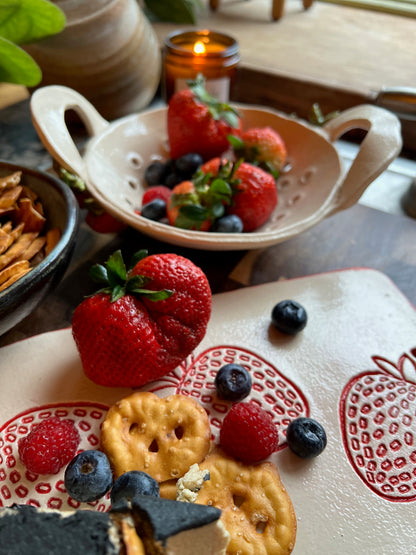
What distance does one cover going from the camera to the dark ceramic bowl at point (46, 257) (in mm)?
604

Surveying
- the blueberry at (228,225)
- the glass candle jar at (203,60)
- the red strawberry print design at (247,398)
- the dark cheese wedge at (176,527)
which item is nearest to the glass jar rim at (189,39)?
the glass candle jar at (203,60)

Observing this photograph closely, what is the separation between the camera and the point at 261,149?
97cm

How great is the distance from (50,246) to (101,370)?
0.22m

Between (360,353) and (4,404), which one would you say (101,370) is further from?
(360,353)

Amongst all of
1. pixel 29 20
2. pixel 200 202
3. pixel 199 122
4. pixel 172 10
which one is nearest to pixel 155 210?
pixel 200 202

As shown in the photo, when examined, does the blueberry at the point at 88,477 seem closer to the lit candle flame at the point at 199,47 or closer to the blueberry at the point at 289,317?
the blueberry at the point at 289,317

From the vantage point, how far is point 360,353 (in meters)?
0.74

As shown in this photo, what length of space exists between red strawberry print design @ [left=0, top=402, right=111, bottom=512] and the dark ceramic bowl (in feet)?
0.43

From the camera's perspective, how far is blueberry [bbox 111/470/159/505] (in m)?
0.51

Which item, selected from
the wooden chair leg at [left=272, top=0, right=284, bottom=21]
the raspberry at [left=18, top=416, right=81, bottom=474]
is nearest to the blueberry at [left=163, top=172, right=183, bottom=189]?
the raspberry at [left=18, top=416, right=81, bottom=474]

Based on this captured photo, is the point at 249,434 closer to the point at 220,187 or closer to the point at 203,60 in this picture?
the point at 220,187

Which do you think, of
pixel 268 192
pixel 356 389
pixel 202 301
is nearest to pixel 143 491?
pixel 202 301

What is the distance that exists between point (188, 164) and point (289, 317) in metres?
0.43

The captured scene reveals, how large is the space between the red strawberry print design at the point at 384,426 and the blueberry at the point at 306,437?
0.05m
